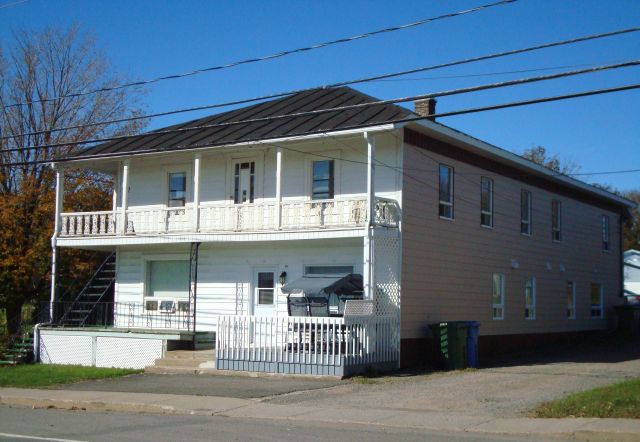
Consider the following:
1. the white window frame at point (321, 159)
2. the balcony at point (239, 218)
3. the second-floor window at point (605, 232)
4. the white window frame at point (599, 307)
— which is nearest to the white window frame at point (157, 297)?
the balcony at point (239, 218)

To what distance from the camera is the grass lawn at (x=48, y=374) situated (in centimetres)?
2020

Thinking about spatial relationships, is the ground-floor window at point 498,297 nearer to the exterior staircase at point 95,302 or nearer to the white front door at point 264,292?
the white front door at point 264,292

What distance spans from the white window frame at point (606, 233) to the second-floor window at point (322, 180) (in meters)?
15.9

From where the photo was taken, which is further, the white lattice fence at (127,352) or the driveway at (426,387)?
the white lattice fence at (127,352)

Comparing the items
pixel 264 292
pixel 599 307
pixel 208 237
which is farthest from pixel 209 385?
pixel 599 307

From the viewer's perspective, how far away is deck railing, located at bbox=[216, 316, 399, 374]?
1891 centimetres

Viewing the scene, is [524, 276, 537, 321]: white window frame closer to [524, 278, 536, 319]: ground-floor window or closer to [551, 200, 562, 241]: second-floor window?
[524, 278, 536, 319]: ground-floor window

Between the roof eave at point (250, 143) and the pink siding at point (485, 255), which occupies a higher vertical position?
the roof eave at point (250, 143)

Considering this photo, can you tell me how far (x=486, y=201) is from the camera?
2545cm

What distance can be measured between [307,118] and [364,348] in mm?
7065

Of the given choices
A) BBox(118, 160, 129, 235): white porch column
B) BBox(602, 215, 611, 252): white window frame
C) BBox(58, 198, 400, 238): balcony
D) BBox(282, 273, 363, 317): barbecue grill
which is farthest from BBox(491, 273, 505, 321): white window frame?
BBox(118, 160, 129, 235): white porch column

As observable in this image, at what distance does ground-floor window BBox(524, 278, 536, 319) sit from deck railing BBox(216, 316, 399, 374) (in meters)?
8.44

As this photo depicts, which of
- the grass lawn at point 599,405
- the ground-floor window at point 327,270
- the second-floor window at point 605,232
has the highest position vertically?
the second-floor window at point 605,232

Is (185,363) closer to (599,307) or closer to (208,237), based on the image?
(208,237)
